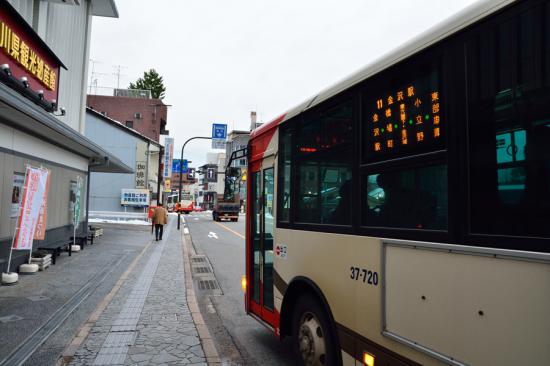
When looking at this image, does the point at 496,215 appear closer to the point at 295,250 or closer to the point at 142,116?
the point at 295,250

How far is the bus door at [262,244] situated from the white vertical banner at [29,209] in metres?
6.09

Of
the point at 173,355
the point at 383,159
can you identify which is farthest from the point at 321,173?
the point at 173,355

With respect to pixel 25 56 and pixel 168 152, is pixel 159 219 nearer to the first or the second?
pixel 25 56

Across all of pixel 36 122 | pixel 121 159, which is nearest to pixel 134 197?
pixel 121 159

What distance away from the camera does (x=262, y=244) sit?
540cm

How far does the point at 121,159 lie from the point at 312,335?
3404 centimetres

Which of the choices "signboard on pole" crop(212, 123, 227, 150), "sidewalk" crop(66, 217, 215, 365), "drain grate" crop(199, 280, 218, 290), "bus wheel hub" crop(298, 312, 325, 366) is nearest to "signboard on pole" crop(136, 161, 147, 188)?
"signboard on pole" crop(212, 123, 227, 150)

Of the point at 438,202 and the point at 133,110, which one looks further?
the point at 133,110

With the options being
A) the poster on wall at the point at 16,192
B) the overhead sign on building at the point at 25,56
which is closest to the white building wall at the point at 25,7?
the overhead sign on building at the point at 25,56

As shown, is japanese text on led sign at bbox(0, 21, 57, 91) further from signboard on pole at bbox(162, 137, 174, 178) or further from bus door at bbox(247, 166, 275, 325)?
signboard on pole at bbox(162, 137, 174, 178)

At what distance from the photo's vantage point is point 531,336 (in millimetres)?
1828

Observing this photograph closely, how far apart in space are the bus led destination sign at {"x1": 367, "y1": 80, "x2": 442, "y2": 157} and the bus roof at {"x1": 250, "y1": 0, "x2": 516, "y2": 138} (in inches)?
9.1

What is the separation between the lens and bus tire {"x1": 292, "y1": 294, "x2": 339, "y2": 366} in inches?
138

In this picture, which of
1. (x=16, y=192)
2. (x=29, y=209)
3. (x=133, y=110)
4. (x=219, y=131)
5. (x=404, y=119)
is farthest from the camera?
(x=133, y=110)
